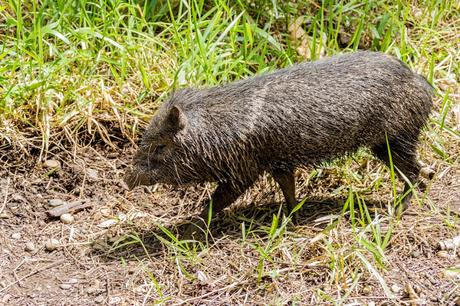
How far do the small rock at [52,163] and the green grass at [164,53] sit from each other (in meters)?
0.09

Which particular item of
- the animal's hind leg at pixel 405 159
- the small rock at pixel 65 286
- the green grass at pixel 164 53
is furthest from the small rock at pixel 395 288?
the small rock at pixel 65 286

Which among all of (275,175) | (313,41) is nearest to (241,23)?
(313,41)

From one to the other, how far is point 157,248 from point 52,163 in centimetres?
111

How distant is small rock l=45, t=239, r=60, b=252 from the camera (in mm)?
5062

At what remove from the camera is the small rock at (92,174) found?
18.3ft

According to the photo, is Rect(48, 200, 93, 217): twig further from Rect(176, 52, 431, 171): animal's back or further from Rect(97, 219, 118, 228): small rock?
Rect(176, 52, 431, 171): animal's back

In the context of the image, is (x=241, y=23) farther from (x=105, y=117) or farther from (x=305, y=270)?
(x=305, y=270)

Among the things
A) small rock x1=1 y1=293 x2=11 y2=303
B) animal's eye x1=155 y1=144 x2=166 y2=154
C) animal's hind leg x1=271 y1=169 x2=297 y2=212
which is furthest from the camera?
animal's hind leg x1=271 y1=169 x2=297 y2=212

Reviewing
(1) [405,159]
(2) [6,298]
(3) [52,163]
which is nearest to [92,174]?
(3) [52,163]

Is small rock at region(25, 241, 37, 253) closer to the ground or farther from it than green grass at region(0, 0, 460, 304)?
closer to the ground

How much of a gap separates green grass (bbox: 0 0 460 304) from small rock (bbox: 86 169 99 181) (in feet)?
0.79

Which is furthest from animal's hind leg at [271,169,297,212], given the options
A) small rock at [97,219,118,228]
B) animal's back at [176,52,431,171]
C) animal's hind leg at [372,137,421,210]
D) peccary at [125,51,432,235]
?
small rock at [97,219,118,228]

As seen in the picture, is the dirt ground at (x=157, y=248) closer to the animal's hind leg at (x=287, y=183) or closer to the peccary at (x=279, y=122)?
the animal's hind leg at (x=287, y=183)

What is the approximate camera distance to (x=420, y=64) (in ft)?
20.6
